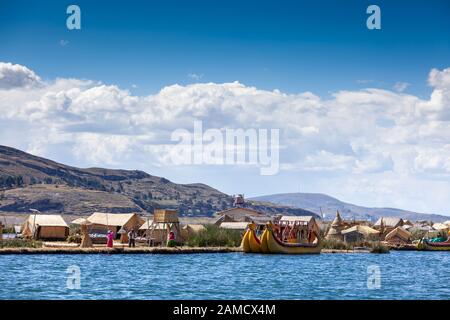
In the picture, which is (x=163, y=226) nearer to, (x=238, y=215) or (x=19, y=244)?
(x=19, y=244)

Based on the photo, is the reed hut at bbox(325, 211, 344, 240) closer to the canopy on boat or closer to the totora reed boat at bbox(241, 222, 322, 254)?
the canopy on boat

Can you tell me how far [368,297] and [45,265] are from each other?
20.8 metres

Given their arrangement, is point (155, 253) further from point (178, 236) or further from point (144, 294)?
point (144, 294)

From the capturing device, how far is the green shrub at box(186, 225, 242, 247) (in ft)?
225

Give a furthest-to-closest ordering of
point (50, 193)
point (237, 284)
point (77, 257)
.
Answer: point (50, 193)
point (77, 257)
point (237, 284)

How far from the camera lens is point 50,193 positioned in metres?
193

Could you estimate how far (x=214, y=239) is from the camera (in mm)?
70562

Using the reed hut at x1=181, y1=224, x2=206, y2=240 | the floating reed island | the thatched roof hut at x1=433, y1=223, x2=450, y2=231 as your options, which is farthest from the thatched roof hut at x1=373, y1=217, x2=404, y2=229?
the reed hut at x1=181, y1=224, x2=206, y2=240

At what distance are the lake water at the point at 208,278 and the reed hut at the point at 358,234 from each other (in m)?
28.7

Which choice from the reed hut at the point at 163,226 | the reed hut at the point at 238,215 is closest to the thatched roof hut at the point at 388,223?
the reed hut at the point at 238,215

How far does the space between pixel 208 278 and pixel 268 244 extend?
1004 inches

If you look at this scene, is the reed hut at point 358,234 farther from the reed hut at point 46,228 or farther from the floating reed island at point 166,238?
Result: the reed hut at point 46,228

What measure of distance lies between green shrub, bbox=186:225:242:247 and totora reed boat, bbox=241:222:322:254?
10.4ft
